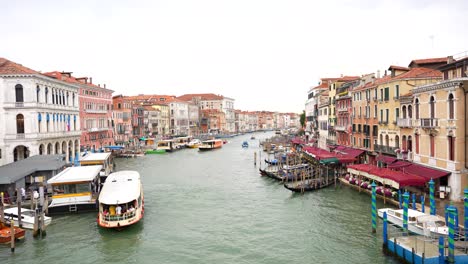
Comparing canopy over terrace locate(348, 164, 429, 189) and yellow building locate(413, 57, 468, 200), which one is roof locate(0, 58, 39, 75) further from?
yellow building locate(413, 57, 468, 200)

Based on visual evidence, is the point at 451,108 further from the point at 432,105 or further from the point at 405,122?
the point at 405,122

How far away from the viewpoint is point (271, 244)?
14016 millimetres

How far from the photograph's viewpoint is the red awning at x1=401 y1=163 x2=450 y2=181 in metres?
17.0

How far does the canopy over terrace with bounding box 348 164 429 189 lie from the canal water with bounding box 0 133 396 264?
1.21m

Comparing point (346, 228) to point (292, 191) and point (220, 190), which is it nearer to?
point (292, 191)

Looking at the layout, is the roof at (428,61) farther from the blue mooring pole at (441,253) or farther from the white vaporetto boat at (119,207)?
the white vaporetto boat at (119,207)

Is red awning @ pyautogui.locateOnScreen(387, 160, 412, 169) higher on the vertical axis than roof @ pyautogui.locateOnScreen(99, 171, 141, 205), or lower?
higher

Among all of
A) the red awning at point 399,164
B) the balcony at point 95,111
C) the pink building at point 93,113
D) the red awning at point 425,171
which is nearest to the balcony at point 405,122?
the red awning at point 399,164

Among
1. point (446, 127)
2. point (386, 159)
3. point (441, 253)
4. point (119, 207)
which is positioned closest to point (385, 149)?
point (386, 159)

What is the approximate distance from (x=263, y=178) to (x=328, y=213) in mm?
11044

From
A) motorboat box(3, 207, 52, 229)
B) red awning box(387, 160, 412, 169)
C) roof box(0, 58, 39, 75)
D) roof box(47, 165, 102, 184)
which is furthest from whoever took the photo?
roof box(0, 58, 39, 75)

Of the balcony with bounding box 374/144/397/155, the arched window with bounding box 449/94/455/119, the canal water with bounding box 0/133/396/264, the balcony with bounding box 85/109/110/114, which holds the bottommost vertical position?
the canal water with bounding box 0/133/396/264

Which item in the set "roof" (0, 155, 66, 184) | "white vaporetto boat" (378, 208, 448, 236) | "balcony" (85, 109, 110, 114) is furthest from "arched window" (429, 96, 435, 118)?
"balcony" (85, 109, 110, 114)

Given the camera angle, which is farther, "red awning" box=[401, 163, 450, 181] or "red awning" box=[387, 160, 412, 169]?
"red awning" box=[387, 160, 412, 169]
